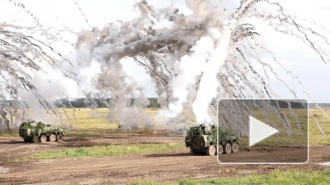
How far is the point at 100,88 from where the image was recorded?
7419cm

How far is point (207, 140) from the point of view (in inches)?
1618

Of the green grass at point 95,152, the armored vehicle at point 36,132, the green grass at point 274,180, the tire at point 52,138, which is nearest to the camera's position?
the green grass at point 274,180

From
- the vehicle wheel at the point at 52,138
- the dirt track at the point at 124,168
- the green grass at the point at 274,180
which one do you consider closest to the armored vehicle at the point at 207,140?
the dirt track at the point at 124,168

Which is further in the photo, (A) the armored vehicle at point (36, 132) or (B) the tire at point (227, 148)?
(A) the armored vehicle at point (36, 132)

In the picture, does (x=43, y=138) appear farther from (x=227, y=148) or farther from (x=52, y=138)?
(x=227, y=148)

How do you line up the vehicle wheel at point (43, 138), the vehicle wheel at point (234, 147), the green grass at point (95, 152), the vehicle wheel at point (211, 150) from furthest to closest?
1. the vehicle wheel at point (43, 138)
2. the green grass at point (95, 152)
3. the vehicle wheel at point (234, 147)
4. the vehicle wheel at point (211, 150)

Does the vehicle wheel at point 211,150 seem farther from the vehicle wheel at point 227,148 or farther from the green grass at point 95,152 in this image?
→ the green grass at point 95,152

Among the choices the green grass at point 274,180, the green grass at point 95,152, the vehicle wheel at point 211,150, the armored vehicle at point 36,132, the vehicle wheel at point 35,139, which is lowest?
the green grass at point 274,180

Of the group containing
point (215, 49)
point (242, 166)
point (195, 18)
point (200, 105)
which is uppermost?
point (195, 18)

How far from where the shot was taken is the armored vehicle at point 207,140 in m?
41.3

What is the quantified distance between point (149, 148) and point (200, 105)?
617 cm

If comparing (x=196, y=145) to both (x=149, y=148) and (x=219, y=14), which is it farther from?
(x=219, y=14)

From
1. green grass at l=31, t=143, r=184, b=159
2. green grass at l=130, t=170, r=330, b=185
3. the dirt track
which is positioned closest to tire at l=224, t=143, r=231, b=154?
the dirt track

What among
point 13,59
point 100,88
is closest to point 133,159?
point 100,88
